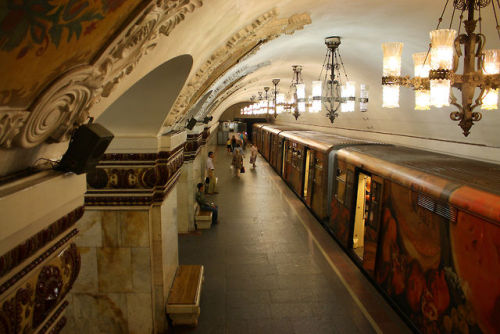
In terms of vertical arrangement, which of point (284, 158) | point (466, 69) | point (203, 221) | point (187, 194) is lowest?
Answer: point (203, 221)

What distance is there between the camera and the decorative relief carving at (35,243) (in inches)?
59.4

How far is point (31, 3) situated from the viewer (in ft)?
3.38

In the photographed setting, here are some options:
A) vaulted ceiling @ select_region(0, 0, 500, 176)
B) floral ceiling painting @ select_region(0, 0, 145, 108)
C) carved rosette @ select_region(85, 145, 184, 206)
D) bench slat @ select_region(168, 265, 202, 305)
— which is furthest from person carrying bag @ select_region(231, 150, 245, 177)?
floral ceiling painting @ select_region(0, 0, 145, 108)

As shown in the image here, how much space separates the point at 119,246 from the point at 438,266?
3485 mm

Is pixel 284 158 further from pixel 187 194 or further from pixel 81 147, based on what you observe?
pixel 81 147

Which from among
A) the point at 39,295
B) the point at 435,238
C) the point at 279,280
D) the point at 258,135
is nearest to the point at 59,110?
the point at 39,295

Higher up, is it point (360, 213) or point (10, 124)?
point (10, 124)

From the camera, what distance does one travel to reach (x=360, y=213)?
6.84 m

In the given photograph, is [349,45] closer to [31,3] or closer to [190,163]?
[190,163]

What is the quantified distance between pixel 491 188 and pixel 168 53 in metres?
3.18

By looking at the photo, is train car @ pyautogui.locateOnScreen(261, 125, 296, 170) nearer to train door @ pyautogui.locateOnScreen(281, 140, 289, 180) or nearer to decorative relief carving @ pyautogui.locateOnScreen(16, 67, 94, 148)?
train door @ pyautogui.locateOnScreen(281, 140, 289, 180)

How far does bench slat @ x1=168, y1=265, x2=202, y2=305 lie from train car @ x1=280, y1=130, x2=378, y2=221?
380cm

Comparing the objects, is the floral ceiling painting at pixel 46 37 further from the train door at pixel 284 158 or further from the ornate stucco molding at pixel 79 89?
the train door at pixel 284 158

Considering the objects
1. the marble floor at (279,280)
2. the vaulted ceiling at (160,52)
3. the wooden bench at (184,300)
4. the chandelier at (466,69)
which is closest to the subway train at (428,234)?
the marble floor at (279,280)
